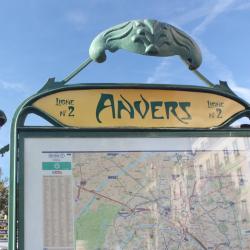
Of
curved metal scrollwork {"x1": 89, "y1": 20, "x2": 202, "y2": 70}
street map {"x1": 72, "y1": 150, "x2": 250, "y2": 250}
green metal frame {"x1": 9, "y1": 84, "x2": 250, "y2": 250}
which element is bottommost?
street map {"x1": 72, "y1": 150, "x2": 250, "y2": 250}

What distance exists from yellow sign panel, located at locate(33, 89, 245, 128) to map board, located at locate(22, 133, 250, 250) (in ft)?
0.46

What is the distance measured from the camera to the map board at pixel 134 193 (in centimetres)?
352

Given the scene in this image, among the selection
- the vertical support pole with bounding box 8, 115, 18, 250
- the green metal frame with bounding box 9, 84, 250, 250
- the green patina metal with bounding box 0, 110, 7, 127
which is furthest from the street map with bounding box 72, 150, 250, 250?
the green patina metal with bounding box 0, 110, 7, 127

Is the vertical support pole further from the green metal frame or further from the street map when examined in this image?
the street map

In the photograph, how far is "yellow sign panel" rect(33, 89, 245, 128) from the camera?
380 cm

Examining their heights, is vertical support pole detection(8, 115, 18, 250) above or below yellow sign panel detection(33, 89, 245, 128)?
below

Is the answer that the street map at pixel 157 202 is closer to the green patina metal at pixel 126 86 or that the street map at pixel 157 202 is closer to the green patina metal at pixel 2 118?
the green patina metal at pixel 126 86

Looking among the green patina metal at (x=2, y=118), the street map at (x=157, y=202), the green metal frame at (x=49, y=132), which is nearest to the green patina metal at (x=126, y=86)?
the green metal frame at (x=49, y=132)

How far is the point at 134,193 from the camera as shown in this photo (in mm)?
3693

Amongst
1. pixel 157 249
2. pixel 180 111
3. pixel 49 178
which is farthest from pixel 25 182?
pixel 180 111

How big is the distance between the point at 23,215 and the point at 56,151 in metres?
0.54

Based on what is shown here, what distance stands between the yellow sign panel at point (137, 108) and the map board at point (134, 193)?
141 mm

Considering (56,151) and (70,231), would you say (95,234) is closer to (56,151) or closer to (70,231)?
(70,231)

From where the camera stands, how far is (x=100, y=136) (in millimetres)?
3777
